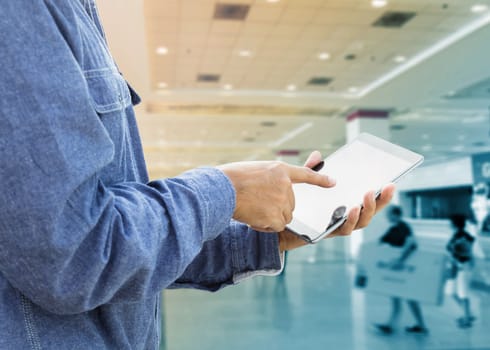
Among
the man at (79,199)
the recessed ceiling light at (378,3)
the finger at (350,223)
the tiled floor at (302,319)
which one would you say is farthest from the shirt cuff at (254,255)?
the recessed ceiling light at (378,3)

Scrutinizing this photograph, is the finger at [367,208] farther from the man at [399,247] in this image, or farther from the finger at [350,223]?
the man at [399,247]

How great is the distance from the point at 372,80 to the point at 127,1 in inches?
213

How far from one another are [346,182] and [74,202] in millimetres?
565

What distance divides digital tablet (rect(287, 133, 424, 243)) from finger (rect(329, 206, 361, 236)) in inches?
0.4

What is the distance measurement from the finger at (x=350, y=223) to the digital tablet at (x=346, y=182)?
0.04ft

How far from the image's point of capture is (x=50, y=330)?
1.53 ft

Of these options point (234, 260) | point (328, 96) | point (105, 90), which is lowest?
point (234, 260)

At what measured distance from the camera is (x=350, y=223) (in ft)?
2.56

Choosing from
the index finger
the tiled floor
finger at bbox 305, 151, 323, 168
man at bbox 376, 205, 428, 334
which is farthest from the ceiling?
the index finger

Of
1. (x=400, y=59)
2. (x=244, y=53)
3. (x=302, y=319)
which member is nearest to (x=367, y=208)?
(x=302, y=319)

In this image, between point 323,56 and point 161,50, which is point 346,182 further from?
point 323,56

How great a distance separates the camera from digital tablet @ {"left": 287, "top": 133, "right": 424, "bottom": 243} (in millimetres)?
792

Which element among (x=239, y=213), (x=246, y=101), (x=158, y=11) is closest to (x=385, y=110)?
(x=246, y=101)

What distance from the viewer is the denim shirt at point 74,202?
394 millimetres
